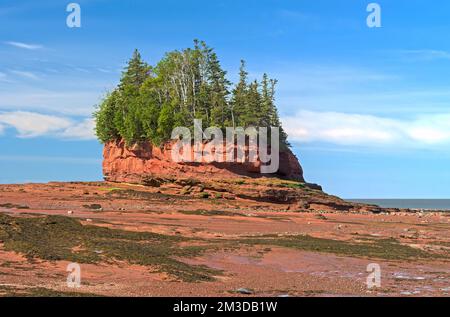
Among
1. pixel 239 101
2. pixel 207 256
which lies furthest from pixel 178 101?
pixel 207 256

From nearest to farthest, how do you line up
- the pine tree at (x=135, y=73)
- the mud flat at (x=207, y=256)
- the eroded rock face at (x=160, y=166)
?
the mud flat at (x=207, y=256) < the eroded rock face at (x=160, y=166) < the pine tree at (x=135, y=73)

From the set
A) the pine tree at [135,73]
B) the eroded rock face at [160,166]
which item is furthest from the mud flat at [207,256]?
the pine tree at [135,73]

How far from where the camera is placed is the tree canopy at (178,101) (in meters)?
69.0

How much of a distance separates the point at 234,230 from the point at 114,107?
4950 cm

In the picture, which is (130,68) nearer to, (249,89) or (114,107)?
(114,107)

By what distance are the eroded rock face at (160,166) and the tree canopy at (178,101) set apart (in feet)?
5.33

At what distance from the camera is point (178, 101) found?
239 ft

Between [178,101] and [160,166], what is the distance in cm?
1132

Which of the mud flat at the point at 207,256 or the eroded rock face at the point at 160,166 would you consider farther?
the eroded rock face at the point at 160,166

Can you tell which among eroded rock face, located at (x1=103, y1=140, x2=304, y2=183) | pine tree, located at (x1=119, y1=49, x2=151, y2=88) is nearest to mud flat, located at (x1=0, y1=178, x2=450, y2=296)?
eroded rock face, located at (x1=103, y1=140, x2=304, y2=183)

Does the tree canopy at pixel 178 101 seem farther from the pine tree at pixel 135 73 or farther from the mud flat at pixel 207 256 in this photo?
the mud flat at pixel 207 256

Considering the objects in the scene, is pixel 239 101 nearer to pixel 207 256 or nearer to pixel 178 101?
pixel 178 101

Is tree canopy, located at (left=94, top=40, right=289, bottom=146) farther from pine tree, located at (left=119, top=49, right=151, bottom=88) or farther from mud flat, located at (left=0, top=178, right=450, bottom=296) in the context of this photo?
mud flat, located at (left=0, top=178, right=450, bottom=296)
